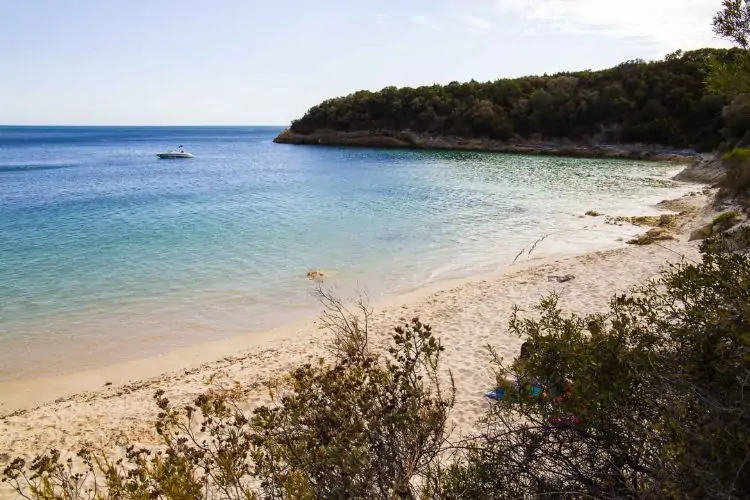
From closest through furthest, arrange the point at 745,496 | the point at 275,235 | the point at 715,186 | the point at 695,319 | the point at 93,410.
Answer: the point at 745,496, the point at 695,319, the point at 93,410, the point at 275,235, the point at 715,186

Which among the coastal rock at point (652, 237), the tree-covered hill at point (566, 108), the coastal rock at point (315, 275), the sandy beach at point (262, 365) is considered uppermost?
the tree-covered hill at point (566, 108)

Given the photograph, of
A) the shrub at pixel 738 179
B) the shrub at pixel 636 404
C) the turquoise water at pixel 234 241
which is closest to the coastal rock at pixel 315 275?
the turquoise water at pixel 234 241

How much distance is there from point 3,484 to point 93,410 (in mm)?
2188

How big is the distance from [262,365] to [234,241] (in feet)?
36.3

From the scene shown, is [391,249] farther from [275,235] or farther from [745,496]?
[745,496]

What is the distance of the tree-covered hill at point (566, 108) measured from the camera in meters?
55.8

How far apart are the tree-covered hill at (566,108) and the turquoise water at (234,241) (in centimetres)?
1995

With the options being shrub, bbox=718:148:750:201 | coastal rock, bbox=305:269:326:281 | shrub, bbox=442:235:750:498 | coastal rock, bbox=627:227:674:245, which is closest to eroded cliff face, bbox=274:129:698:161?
shrub, bbox=718:148:750:201

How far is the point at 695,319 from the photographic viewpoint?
3.72m

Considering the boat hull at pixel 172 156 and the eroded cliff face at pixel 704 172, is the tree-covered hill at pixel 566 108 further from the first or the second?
the boat hull at pixel 172 156

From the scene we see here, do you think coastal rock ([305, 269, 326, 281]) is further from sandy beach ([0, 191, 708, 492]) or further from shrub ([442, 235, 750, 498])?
shrub ([442, 235, 750, 498])

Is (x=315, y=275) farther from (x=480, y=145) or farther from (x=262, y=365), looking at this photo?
(x=480, y=145)

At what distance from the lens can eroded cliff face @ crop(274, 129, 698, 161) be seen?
180 feet

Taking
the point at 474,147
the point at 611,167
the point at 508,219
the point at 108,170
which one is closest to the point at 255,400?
the point at 508,219
